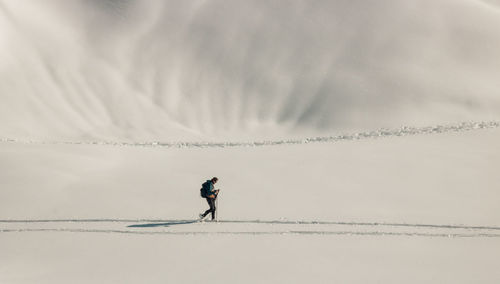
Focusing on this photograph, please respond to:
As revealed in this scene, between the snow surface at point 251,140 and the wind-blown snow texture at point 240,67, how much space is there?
10 cm

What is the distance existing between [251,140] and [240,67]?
744 cm

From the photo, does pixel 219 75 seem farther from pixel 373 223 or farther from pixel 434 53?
pixel 373 223

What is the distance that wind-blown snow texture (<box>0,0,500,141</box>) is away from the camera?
25703 millimetres

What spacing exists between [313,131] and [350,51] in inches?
271

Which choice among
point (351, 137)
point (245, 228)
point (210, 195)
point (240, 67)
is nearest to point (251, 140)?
point (351, 137)

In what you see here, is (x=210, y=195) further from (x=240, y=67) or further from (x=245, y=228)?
(x=240, y=67)

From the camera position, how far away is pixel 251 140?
23.7m

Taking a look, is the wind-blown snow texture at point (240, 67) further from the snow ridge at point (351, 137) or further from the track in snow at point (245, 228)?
the track in snow at point (245, 228)

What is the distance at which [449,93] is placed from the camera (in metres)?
26.1

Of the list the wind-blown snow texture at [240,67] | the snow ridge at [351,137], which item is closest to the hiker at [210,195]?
the snow ridge at [351,137]

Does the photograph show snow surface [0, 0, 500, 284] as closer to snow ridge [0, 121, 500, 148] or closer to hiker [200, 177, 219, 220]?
snow ridge [0, 121, 500, 148]

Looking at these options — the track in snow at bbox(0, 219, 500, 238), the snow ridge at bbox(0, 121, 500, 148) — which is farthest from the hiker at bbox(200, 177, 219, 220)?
the snow ridge at bbox(0, 121, 500, 148)

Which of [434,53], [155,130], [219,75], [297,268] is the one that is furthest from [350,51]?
[297,268]

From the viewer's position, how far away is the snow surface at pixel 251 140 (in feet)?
35.7
